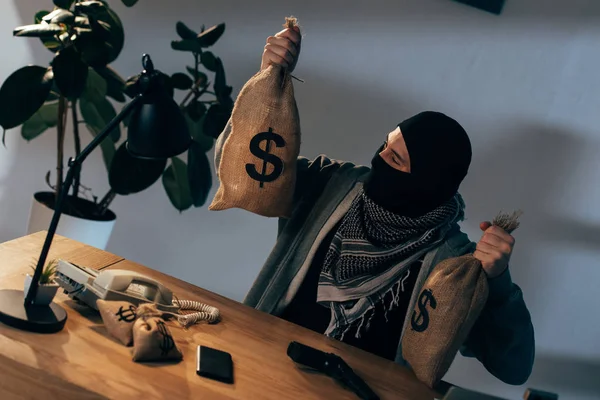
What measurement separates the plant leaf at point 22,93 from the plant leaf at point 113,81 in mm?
180

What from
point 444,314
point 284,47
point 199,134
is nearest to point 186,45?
point 199,134

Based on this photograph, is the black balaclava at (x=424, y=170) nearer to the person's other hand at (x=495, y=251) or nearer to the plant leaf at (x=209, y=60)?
the person's other hand at (x=495, y=251)

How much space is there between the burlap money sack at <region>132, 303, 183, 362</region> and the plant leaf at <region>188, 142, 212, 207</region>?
133cm

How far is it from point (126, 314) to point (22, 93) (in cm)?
128

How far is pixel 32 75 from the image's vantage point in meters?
2.24

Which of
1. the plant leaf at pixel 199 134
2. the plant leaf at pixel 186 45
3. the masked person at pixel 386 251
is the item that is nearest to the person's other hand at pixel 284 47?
the masked person at pixel 386 251

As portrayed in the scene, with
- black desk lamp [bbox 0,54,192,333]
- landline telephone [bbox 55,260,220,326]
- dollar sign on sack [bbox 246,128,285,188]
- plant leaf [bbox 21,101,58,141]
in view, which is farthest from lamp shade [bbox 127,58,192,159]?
plant leaf [bbox 21,101,58,141]

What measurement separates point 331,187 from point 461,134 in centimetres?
35

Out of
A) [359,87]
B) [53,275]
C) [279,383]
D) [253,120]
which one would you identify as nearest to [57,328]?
[53,275]

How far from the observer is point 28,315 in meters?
1.16

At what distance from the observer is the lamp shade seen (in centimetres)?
115

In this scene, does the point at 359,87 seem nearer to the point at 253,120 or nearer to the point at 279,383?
the point at 253,120

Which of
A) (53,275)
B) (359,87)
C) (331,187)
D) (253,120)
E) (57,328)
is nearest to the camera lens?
(57,328)

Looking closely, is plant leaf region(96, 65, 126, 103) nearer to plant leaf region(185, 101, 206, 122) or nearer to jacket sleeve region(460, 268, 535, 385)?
plant leaf region(185, 101, 206, 122)
